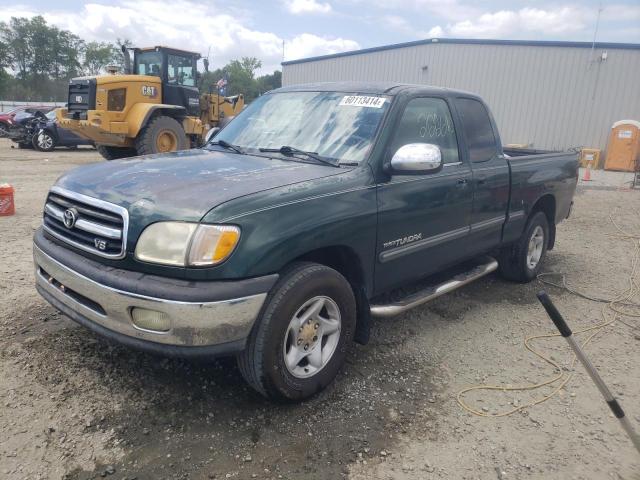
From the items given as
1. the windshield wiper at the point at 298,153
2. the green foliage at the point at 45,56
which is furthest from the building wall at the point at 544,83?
the green foliage at the point at 45,56

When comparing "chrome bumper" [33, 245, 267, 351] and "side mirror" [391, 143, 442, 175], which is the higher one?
"side mirror" [391, 143, 442, 175]

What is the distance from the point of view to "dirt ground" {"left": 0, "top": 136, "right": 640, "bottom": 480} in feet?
8.29

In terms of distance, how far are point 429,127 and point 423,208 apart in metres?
0.75

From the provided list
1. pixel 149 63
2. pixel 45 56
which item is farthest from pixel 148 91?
pixel 45 56

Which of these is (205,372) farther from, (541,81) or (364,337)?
(541,81)

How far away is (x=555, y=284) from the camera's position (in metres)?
5.49

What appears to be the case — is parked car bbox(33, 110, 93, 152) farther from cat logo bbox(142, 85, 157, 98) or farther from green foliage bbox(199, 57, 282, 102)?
green foliage bbox(199, 57, 282, 102)

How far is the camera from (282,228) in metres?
2.68

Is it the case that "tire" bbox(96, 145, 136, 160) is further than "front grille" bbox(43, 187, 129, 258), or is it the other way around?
"tire" bbox(96, 145, 136, 160)

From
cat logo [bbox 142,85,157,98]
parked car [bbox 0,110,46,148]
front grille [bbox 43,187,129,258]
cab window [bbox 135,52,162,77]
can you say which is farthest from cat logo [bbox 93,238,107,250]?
parked car [bbox 0,110,46,148]

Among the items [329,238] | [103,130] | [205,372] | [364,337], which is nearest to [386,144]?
[329,238]

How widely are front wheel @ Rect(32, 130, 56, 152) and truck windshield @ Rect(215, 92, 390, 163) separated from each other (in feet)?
54.2

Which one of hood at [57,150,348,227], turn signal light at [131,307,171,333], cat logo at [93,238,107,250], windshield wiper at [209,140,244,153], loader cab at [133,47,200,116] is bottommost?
turn signal light at [131,307,171,333]

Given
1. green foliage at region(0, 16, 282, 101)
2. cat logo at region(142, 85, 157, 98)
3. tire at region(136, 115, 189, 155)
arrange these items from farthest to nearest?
1. green foliage at region(0, 16, 282, 101)
2. cat logo at region(142, 85, 157, 98)
3. tire at region(136, 115, 189, 155)
